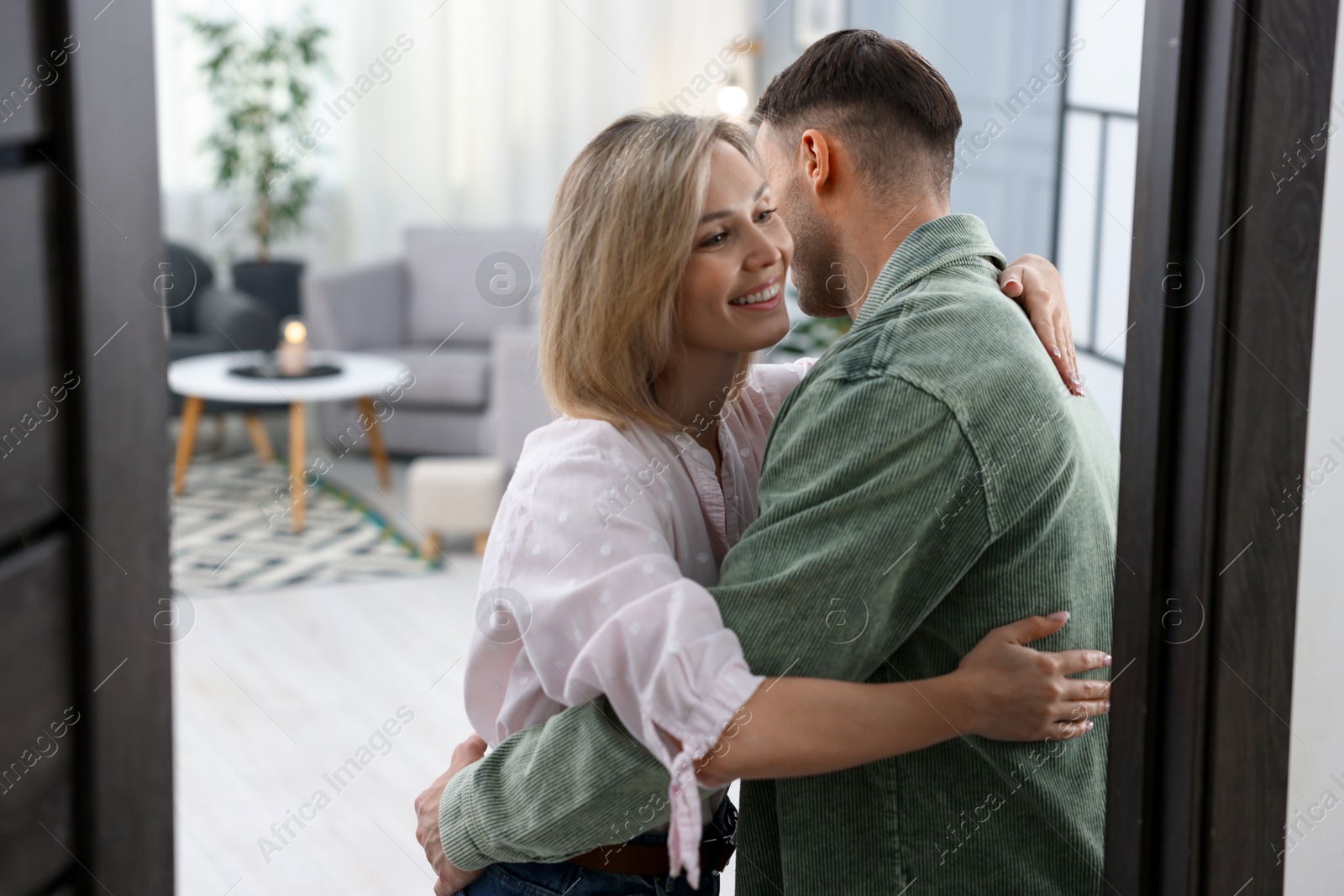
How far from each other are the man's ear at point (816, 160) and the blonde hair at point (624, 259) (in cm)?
9

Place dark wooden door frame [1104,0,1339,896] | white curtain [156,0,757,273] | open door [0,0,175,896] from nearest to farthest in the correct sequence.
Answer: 1. open door [0,0,175,896]
2. dark wooden door frame [1104,0,1339,896]
3. white curtain [156,0,757,273]

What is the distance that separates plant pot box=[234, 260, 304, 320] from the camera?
589cm

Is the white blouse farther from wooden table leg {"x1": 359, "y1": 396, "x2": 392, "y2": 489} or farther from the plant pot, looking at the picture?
the plant pot

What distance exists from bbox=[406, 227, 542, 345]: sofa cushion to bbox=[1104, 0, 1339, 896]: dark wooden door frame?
16.0 ft

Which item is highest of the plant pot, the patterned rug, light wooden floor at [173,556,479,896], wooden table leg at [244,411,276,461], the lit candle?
the plant pot

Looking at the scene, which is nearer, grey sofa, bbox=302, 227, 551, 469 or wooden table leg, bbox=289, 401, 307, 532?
wooden table leg, bbox=289, 401, 307, 532

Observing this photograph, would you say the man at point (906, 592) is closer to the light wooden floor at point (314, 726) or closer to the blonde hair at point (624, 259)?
the blonde hair at point (624, 259)

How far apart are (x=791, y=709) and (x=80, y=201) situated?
58cm

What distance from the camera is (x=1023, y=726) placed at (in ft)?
3.37

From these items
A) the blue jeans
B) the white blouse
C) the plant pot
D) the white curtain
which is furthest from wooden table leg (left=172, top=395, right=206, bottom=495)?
the blue jeans

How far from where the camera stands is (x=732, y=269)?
47.1 inches

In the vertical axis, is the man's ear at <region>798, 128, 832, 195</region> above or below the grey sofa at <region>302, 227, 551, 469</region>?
above

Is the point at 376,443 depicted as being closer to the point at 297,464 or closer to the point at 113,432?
the point at 297,464

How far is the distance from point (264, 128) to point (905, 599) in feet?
17.9
